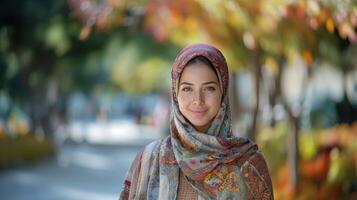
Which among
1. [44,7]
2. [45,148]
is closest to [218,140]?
[44,7]

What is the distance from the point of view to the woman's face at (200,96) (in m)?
2.79

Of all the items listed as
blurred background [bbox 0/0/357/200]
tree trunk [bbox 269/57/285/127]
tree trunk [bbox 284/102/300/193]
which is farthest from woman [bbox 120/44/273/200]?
tree trunk [bbox 269/57/285/127]

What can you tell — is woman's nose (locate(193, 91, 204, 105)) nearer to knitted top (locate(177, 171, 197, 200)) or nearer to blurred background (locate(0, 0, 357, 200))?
knitted top (locate(177, 171, 197, 200))

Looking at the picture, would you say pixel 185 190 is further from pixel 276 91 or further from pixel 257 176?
pixel 276 91

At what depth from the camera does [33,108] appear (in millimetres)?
20234

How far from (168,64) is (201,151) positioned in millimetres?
18447

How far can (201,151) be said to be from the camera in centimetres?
274

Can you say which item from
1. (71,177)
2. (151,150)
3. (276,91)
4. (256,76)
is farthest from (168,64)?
(151,150)

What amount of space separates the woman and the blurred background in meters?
2.16

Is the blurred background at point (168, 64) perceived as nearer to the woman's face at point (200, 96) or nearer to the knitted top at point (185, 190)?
the woman's face at point (200, 96)

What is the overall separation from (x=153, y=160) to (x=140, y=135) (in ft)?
89.6

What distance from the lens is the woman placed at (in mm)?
2740

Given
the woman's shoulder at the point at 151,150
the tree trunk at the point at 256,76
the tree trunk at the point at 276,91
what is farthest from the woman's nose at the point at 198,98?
the tree trunk at the point at 276,91

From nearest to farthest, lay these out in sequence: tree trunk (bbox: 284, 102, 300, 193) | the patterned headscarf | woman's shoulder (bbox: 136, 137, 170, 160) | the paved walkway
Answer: the patterned headscarf, woman's shoulder (bbox: 136, 137, 170, 160), tree trunk (bbox: 284, 102, 300, 193), the paved walkway
